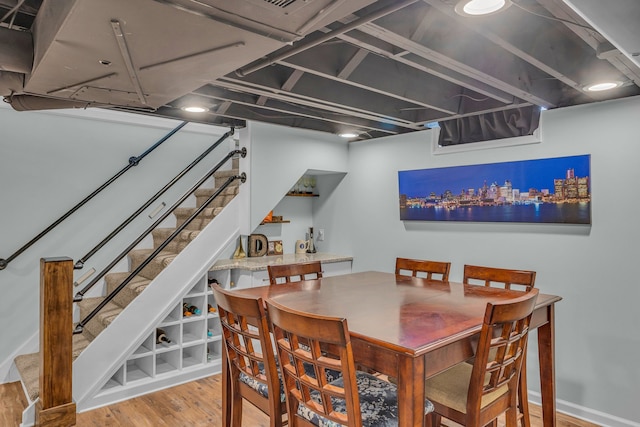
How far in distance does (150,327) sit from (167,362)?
53 cm

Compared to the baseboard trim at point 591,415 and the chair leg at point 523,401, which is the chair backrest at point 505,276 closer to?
the chair leg at point 523,401

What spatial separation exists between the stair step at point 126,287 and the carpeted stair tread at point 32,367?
0.39 metres

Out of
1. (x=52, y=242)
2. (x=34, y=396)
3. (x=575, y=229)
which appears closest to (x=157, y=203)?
(x=52, y=242)

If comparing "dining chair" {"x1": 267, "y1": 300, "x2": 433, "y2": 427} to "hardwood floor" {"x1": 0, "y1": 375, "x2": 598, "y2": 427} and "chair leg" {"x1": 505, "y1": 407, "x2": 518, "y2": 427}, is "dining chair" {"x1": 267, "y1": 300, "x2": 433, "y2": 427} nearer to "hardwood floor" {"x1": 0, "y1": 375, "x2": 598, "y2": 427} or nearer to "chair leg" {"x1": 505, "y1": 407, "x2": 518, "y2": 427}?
"chair leg" {"x1": 505, "y1": 407, "x2": 518, "y2": 427}

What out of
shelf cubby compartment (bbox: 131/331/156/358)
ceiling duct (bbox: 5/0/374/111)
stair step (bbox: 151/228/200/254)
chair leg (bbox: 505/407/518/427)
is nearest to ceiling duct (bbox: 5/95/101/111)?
ceiling duct (bbox: 5/0/374/111)

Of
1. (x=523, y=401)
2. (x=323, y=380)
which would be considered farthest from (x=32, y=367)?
(x=523, y=401)

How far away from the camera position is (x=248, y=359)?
1962mm

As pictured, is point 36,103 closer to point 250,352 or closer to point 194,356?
point 250,352

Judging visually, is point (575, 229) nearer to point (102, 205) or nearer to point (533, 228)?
point (533, 228)

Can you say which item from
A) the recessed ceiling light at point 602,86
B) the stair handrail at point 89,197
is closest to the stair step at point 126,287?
the stair handrail at point 89,197

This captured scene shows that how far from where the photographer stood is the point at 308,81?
2.71 metres

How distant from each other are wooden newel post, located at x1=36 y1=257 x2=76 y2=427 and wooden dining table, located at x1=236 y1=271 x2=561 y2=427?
44.8 inches

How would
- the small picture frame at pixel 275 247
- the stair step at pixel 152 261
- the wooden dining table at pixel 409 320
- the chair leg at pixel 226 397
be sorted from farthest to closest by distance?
the small picture frame at pixel 275 247
the stair step at pixel 152 261
the chair leg at pixel 226 397
the wooden dining table at pixel 409 320

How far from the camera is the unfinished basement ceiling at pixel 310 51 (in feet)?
4.53
